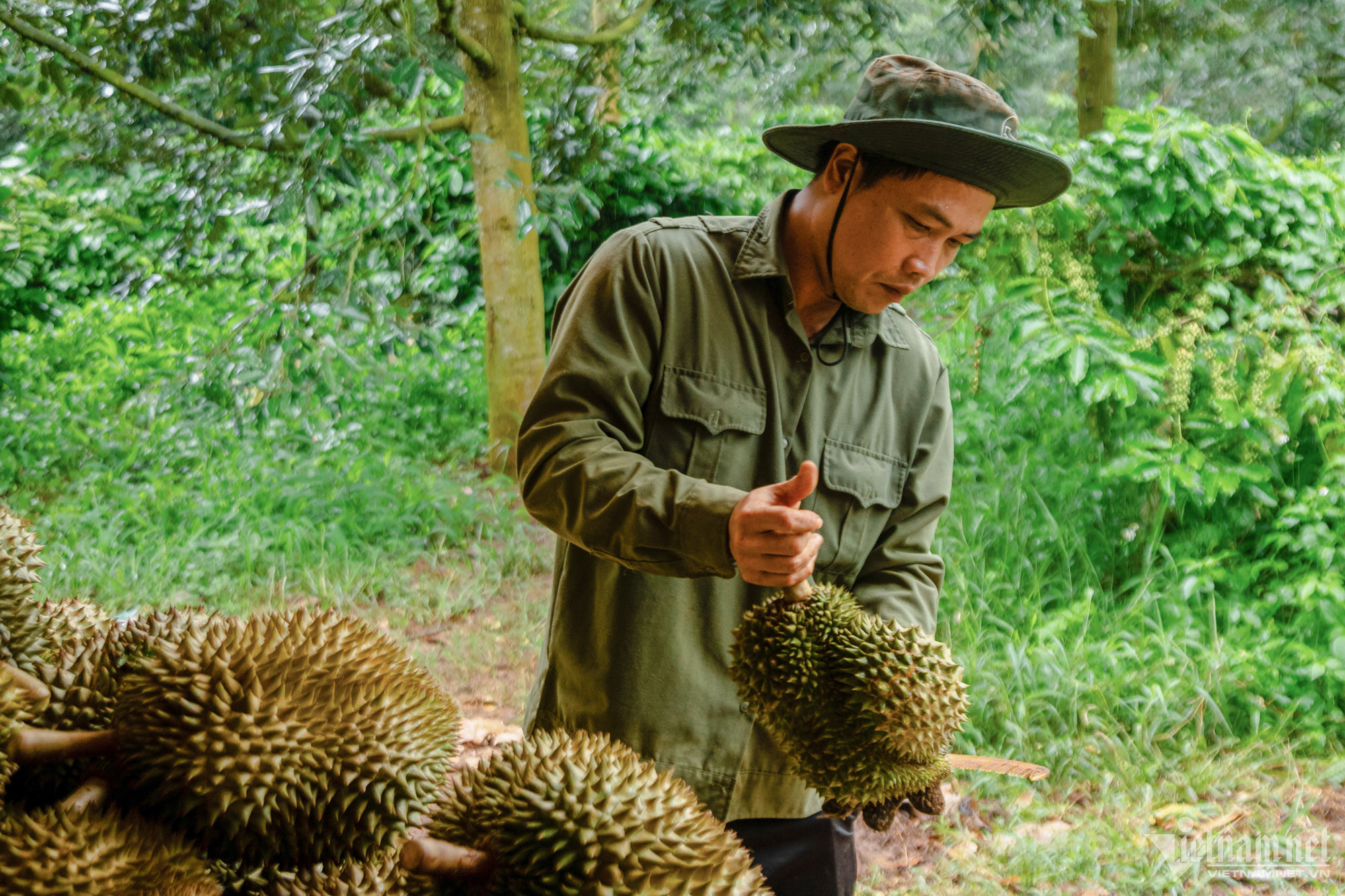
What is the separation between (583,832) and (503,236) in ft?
13.7

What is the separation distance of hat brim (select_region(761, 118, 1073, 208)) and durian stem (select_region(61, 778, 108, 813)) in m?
1.37

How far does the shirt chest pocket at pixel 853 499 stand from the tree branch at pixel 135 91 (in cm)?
234

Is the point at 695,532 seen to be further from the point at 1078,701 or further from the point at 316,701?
the point at 1078,701

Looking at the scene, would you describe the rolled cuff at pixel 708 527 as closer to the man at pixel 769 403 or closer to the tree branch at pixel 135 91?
the man at pixel 769 403

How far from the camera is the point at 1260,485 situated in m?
3.80

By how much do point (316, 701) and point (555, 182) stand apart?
456cm

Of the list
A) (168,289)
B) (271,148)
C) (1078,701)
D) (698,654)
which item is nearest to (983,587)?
(1078,701)

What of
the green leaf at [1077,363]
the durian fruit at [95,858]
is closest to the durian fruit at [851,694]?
the durian fruit at [95,858]

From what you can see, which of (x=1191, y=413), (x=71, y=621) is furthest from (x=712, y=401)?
(x=1191, y=413)

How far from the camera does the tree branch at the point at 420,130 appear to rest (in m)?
3.94

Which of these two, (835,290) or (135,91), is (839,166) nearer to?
(835,290)

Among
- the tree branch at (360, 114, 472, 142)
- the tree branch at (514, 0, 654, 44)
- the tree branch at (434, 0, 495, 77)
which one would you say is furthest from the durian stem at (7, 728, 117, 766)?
the tree branch at (514, 0, 654, 44)

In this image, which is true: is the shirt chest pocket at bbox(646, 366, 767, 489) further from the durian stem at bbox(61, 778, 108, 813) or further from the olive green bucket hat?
the durian stem at bbox(61, 778, 108, 813)

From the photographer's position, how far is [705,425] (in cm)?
179
